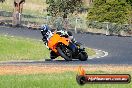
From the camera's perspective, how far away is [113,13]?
5362 cm

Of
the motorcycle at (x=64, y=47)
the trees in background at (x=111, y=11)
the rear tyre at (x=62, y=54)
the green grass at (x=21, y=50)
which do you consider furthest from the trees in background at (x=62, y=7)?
the rear tyre at (x=62, y=54)

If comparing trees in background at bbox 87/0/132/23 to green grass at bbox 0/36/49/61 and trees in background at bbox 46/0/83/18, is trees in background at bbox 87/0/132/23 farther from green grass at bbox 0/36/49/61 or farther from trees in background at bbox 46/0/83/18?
green grass at bbox 0/36/49/61

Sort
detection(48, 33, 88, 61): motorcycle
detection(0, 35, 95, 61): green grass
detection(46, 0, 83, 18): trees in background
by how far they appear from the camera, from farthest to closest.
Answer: detection(46, 0, 83, 18): trees in background, detection(0, 35, 95, 61): green grass, detection(48, 33, 88, 61): motorcycle

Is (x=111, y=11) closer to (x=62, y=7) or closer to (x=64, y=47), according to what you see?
(x=62, y=7)

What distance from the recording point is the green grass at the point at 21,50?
26078 mm

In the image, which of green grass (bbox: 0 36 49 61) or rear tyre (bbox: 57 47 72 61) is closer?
rear tyre (bbox: 57 47 72 61)

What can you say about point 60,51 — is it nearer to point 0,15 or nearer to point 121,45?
point 121,45

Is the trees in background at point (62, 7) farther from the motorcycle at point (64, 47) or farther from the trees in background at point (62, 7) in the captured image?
the motorcycle at point (64, 47)

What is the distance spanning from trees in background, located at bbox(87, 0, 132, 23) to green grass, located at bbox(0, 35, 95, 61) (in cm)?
2210

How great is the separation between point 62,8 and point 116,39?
49.4ft

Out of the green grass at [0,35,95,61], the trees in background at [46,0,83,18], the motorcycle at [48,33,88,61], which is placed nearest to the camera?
the motorcycle at [48,33,88,61]

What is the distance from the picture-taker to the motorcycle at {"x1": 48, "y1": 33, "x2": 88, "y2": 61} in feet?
74.5

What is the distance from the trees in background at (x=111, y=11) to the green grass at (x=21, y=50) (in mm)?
22103

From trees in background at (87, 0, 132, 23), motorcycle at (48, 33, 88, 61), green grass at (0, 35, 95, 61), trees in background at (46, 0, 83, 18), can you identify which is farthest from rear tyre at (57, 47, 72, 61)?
trees in background at (46, 0, 83, 18)
